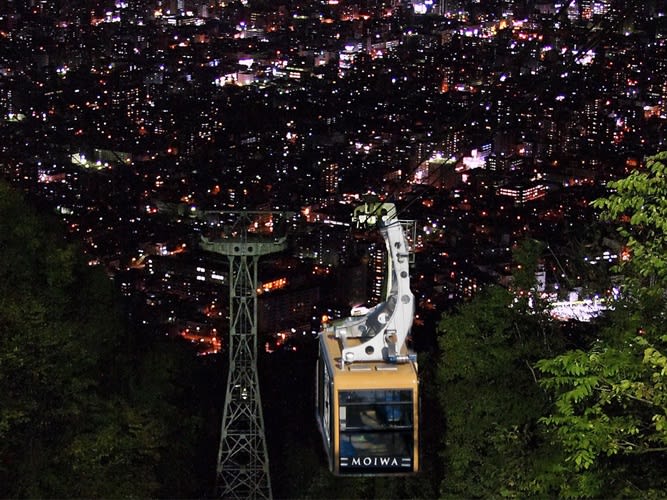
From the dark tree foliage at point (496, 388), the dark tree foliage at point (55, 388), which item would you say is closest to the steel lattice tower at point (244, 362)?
the dark tree foliage at point (55, 388)

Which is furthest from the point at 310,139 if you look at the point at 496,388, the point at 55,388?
the point at 55,388

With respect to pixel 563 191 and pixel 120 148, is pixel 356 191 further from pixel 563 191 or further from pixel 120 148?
pixel 120 148

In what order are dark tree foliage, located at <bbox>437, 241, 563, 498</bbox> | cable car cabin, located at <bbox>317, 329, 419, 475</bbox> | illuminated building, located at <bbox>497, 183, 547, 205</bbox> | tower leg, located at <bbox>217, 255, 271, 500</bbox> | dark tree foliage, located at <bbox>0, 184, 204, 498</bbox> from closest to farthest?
cable car cabin, located at <bbox>317, 329, 419, 475</bbox>
dark tree foliage, located at <bbox>0, 184, 204, 498</bbox>
dark tree foliage, located at <bbox>437, 241, 563, 498</bbox>
tower leg, located at <bbox>217, 255, 271, 500</bbox>
illuminated building, located at <bbox>497, 183, 547, 205</bbox>

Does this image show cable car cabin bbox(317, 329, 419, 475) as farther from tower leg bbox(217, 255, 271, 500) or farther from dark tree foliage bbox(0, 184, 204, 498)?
tower leg bbox(217, 255, 271, 500)

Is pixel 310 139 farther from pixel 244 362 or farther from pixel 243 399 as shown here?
pixel 244 362

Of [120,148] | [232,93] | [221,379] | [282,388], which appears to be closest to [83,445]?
[221,379]

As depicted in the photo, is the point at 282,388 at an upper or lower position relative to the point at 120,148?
upper

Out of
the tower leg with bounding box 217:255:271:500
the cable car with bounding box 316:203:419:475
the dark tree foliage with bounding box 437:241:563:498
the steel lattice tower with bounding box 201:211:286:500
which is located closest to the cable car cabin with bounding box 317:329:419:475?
the cable car with bounding box 316:203:419:475
